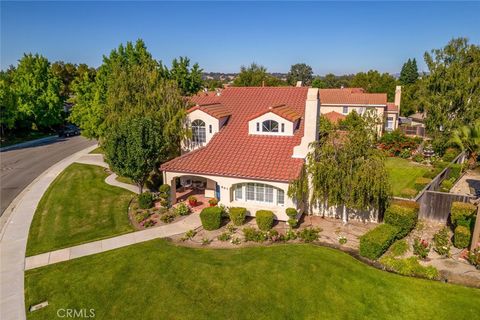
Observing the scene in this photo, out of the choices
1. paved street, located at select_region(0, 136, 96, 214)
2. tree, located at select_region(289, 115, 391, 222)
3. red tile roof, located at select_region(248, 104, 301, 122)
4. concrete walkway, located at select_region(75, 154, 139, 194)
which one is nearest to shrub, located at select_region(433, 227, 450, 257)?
tree, located at select_region(289, 115, 391, 222)

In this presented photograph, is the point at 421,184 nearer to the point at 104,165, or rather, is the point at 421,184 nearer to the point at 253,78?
the point at 104,165

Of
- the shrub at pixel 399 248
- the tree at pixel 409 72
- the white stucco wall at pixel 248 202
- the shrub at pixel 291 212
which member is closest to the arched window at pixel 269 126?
the white stucco wall at pixel 248 202

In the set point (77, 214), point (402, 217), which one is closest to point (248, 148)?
point (402, 217)

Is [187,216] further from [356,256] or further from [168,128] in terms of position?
[356,256]

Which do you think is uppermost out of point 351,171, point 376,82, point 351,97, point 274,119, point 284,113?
point 376,82

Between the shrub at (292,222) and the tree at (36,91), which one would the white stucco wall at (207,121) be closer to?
the shrub at (292,222)

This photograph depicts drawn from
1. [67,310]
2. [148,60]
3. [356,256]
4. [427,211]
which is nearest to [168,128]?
[148,60]
